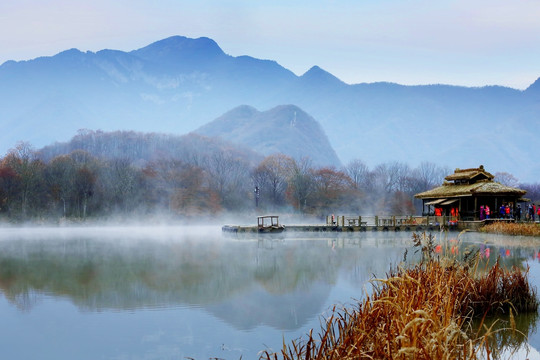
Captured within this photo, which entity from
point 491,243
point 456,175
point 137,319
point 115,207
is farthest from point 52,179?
point 137,319

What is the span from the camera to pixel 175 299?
1510cm

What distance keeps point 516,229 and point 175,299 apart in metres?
26.2

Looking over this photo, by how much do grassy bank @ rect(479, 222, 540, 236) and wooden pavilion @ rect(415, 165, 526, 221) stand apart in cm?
530

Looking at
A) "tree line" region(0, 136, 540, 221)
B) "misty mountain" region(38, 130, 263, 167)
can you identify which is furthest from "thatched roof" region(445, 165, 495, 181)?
"misty mountain" region(38, 130, 263, 167)

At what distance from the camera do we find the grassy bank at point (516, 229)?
32.9m

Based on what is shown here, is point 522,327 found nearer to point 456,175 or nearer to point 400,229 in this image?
point 400,229

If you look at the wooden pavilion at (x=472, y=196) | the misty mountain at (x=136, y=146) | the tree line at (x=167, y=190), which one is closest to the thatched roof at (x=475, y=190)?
the wooden pavilion at (x=472, y=196)

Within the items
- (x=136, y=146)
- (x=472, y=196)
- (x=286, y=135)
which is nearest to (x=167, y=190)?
(x=136, y=146)

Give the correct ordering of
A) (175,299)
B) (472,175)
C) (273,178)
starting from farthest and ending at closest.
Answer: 1. (273,178)
2. (472,175)
3. (175,299)

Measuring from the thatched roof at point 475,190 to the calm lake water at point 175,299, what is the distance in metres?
14.4

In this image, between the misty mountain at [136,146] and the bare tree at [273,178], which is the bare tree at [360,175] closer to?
the bare tree at [273,178]

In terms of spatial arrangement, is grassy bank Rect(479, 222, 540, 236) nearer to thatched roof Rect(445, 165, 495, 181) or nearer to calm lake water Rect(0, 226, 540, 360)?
calm lake water Rect(0, 226, 540, 360)

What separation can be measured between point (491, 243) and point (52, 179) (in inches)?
2232

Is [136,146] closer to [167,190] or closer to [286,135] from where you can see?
[167,190]
